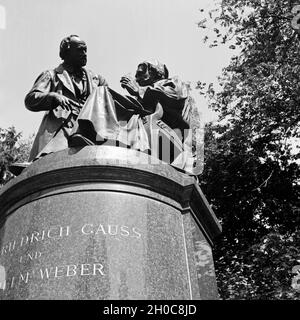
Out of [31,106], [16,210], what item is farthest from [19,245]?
[31,106]

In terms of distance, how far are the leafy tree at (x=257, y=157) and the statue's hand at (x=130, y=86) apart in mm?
6980

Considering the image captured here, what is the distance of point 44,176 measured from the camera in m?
5.52

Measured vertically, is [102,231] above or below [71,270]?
above

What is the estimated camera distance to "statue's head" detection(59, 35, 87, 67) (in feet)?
24.9

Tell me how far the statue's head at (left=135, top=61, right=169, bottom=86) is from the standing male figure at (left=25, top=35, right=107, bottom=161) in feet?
2.04

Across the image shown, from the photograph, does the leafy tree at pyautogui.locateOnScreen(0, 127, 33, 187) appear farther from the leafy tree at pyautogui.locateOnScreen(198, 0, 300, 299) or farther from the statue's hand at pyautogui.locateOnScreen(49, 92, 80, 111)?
the statue's hand at pyautogui.locateOnScreen(49, 92, 80, 111)

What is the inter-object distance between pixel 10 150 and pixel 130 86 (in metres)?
16.2

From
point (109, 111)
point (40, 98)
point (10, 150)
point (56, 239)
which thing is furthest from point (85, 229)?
point (10, 150)

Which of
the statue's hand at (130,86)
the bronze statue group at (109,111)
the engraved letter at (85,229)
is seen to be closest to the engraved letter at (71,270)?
the engraved letter at (85,229)

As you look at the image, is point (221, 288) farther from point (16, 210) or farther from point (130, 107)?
point (16, 210)

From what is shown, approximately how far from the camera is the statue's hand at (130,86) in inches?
298

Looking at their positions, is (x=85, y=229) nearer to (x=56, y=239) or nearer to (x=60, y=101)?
(x=56, y=239)

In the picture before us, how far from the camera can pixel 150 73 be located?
8.15 m
